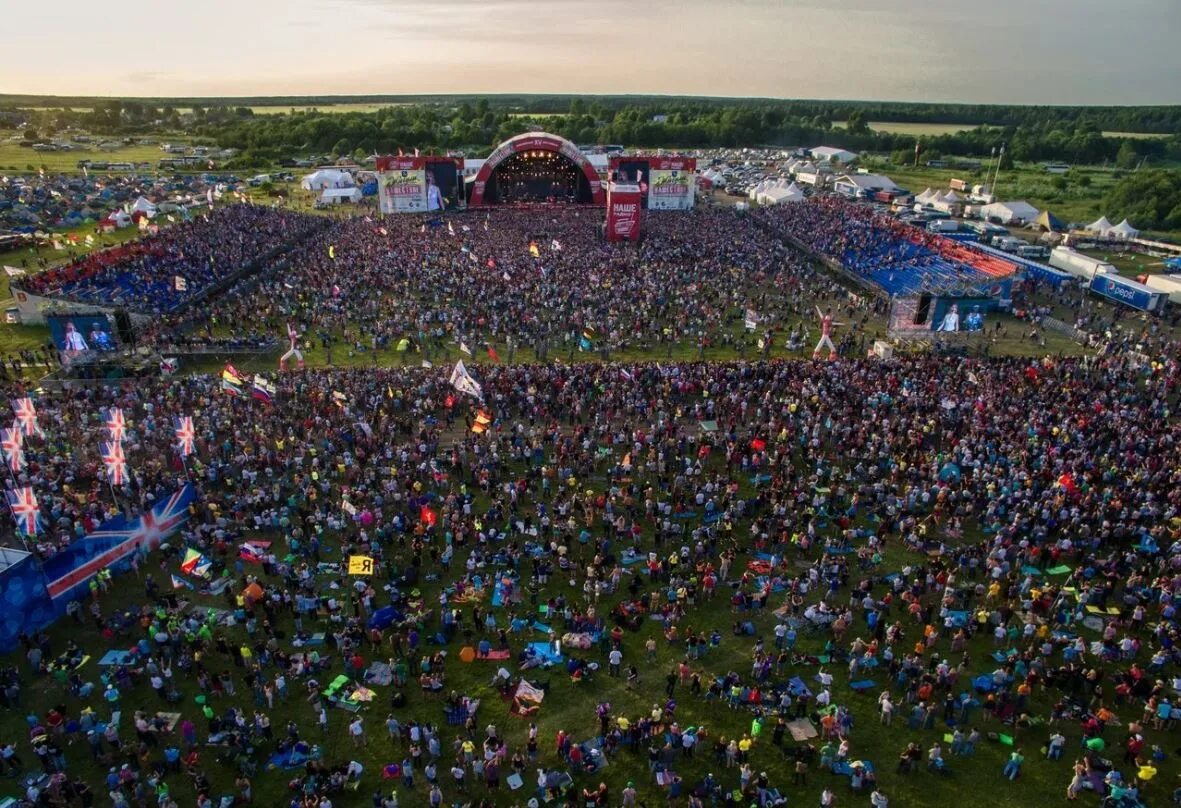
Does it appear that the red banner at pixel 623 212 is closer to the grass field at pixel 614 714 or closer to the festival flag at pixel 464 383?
the festival flag at pixel 464 383

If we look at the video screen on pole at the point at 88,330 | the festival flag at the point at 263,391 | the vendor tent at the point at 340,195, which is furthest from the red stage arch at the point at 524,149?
the festival flag at the point at 263,391

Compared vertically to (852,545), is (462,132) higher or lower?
higher

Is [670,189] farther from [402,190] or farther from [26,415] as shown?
[26,415]

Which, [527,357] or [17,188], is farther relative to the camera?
[17,188]

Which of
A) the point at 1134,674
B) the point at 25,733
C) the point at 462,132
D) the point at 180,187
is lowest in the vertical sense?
the point at 25,733

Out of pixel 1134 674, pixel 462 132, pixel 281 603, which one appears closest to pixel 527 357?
pixel 281 603

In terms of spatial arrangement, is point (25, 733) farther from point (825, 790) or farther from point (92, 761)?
point (825, 790)

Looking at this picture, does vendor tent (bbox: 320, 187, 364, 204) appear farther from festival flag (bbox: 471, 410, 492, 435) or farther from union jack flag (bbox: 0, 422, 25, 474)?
union jack flag (bbox: 0, 422, 25, 474)
